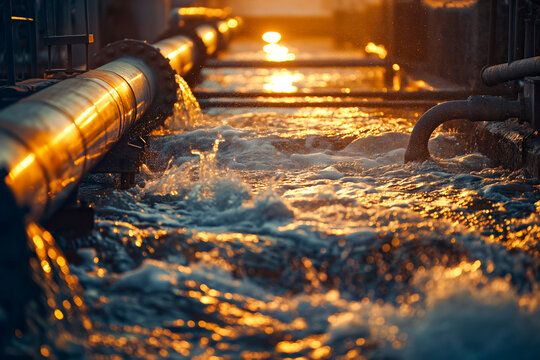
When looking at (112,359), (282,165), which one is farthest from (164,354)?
(282,165)

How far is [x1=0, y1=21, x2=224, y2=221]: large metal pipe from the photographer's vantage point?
2.66 metres

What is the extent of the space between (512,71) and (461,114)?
1.77 ft

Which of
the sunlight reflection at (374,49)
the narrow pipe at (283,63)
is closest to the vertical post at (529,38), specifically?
the narrow pipe at (283,63)

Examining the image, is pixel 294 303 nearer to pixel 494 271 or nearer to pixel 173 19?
pixel 494 271

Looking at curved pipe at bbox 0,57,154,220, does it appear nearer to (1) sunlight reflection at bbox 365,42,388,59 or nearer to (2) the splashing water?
(2) the splashing water

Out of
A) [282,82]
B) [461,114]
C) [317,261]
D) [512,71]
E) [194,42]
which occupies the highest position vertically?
[194,42]

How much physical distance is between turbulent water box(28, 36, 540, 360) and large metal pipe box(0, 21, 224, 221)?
1.32ft

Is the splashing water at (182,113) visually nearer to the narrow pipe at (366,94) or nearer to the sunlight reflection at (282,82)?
the narrow pipe at (366,94)

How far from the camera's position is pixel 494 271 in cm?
308

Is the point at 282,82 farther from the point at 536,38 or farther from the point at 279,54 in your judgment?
the point at 536,38

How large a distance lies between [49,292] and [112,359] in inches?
14.0

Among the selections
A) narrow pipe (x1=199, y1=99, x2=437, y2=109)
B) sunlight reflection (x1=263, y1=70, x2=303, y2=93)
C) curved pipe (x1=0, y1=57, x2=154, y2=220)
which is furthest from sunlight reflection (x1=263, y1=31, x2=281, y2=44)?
curved pipe (x1=0, y1=57, x2=154, y2=220)

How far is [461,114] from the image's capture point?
5.27 meters

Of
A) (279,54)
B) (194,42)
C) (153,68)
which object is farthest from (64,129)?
(279,54)
